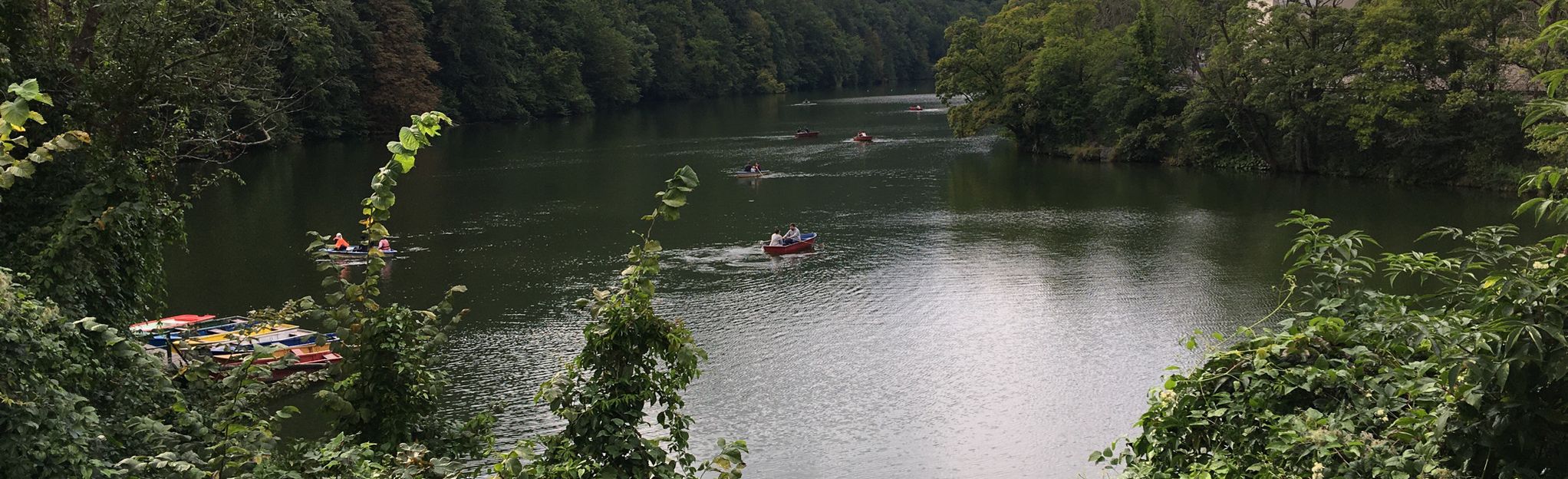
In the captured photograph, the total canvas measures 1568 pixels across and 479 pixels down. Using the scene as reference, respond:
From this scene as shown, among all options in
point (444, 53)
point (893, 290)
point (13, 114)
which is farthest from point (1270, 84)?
point (444, 53)

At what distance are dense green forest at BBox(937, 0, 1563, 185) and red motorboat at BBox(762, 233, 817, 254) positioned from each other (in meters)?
17.4

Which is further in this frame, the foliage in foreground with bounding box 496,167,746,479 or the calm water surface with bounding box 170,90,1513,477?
the calm water surface with bounding box 170,90,1513,477

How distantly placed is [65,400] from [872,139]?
6034 centimetres

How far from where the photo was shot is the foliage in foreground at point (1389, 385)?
6.32 meters

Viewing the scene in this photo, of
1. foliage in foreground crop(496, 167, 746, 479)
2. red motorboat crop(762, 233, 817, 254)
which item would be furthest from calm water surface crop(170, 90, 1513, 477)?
foliage in foreground crop(496, 167, 746, 479)

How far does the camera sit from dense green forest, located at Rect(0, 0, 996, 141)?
13266 mm

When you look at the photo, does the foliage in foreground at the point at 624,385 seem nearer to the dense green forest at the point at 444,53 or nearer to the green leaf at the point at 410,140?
the green leaf at the point at 410,140

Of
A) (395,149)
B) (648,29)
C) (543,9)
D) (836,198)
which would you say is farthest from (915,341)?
(648,29)

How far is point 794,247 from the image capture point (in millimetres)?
31531

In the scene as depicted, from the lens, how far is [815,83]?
132 m

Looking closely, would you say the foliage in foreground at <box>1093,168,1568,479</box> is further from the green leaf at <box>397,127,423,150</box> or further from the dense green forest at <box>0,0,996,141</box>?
the dense green forest at <box>0,0,996,141</box>

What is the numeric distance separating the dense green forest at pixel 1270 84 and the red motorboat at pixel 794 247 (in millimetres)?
17384

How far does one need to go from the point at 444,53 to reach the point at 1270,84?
57.4 meters

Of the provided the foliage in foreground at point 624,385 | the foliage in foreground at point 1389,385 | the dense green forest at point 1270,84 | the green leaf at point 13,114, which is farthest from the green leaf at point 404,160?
the dense green forest at point 1270,84
